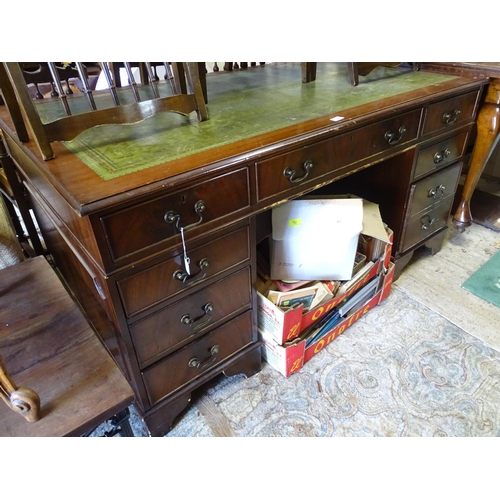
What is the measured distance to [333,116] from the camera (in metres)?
1.00

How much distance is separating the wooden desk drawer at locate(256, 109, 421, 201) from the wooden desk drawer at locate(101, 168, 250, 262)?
0.07m

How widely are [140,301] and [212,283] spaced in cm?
19

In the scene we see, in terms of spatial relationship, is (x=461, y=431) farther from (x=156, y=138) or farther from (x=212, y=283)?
(x=156, y=138)

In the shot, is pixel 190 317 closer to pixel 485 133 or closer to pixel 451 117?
pixel 451 117

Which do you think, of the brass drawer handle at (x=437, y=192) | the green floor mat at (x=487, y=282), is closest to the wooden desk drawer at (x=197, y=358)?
the brass drawer handle at (x=437, y=192)

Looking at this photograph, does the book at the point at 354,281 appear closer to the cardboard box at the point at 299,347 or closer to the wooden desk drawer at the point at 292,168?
the cardboard box at the point at 299,347

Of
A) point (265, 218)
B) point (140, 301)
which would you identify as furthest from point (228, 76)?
point (140, 301)

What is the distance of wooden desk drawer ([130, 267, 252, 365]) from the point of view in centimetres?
90

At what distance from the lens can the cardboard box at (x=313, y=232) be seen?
43.9 inches

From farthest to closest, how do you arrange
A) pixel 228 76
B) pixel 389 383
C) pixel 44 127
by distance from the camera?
pixel 228 76 < pixel 389 383 < pixel 44 127

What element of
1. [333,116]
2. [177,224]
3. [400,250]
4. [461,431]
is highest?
[333,116]

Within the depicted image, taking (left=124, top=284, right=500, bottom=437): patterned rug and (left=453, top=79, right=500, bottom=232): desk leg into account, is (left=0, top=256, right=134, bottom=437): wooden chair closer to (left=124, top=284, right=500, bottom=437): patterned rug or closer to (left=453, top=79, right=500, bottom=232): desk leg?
(left=124, top=284, right=500, bottom=437): patterned rug

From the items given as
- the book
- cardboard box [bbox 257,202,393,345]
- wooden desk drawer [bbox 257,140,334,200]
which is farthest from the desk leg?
wooden desk drawer [bbox 257,140,334,200]

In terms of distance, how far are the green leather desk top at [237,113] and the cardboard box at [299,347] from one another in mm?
608
